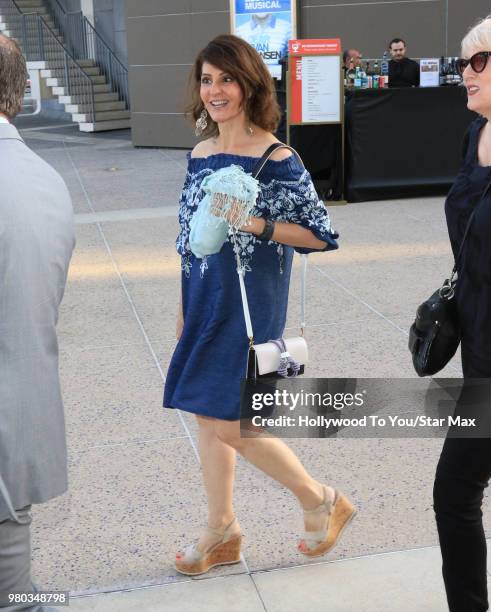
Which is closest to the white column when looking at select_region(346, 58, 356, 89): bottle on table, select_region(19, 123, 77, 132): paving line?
select_region(19, 123, 77, 132): paving line

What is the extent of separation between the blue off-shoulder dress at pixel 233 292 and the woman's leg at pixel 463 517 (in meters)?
0.78

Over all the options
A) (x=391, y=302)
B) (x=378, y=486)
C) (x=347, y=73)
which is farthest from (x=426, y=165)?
(x=378, y=486)

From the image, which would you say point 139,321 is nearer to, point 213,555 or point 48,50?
point 213,555

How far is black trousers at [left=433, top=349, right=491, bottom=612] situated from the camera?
2.56 metres

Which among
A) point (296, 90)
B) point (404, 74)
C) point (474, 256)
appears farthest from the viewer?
point (404, 74)

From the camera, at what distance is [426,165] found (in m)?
11.0

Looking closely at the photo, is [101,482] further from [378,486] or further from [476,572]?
[476,572]

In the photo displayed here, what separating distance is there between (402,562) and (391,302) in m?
3.51

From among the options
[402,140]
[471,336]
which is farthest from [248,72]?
[402,140]

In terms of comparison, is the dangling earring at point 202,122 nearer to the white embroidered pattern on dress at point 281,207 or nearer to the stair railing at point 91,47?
the white embroidered pattern on dress at point 281,207

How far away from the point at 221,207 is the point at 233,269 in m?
0.28

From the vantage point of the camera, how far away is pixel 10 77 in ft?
7.18

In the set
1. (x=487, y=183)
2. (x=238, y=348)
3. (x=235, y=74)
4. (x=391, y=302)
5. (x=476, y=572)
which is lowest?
(x=391, y=302)

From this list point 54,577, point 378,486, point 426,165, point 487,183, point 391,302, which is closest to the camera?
point 487,183
